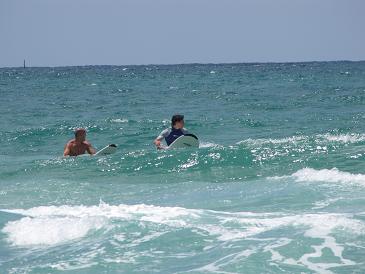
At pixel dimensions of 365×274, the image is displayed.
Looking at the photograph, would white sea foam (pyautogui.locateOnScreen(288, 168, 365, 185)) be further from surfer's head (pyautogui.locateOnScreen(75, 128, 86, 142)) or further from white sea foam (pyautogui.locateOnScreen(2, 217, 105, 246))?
surfer's head (pyautogui.locateOnScreen(75, 128, 86, 142))

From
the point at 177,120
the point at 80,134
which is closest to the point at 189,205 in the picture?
the point at 177,120

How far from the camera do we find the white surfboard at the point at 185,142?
663 inches

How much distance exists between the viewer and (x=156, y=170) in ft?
A: 51.1

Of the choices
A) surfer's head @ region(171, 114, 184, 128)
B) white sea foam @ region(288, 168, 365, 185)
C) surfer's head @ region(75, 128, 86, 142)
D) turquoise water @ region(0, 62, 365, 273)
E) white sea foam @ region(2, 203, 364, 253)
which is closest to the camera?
turquoise water @ region(0, 62, 365, 273)

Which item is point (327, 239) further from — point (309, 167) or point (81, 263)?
point (309, 167)

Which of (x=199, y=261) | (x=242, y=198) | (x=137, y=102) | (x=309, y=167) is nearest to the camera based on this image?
Result: (x=199, y=261)

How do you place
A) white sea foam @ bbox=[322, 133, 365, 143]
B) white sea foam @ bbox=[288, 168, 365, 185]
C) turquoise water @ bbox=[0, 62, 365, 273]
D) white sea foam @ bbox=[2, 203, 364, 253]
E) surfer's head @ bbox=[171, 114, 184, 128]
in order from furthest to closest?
white sea foam @ bbox=[322, 133, 365, 143] → surfer's head @ bbox=[171, 114, 184, 128] → white sea foam @ bbox=[288, 168, 365, 185] → white sea foam @ bbox=[2, 203, 364, 253] → turquoise water @ bbox=[0, 62, 365, 273]

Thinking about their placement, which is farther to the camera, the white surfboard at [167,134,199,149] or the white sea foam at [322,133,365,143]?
the white sea foam at [322,133,365,143]

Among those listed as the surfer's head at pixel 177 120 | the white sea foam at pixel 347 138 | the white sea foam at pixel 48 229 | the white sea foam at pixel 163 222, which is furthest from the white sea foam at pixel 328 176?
the white sea foam at pixel 347 138

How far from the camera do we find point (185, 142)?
55.9ft

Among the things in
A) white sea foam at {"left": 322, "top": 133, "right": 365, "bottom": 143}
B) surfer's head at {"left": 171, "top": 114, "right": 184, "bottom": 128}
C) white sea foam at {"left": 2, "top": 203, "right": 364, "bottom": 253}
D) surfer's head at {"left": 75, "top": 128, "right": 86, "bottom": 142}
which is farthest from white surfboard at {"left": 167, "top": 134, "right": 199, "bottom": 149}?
white sea foam at {"left": 2, "top": 203, "right": 364, "bottom": 253}

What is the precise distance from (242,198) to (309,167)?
3.80m

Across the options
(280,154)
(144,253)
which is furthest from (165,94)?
(144,253)

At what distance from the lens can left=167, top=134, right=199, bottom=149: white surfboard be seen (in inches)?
663
